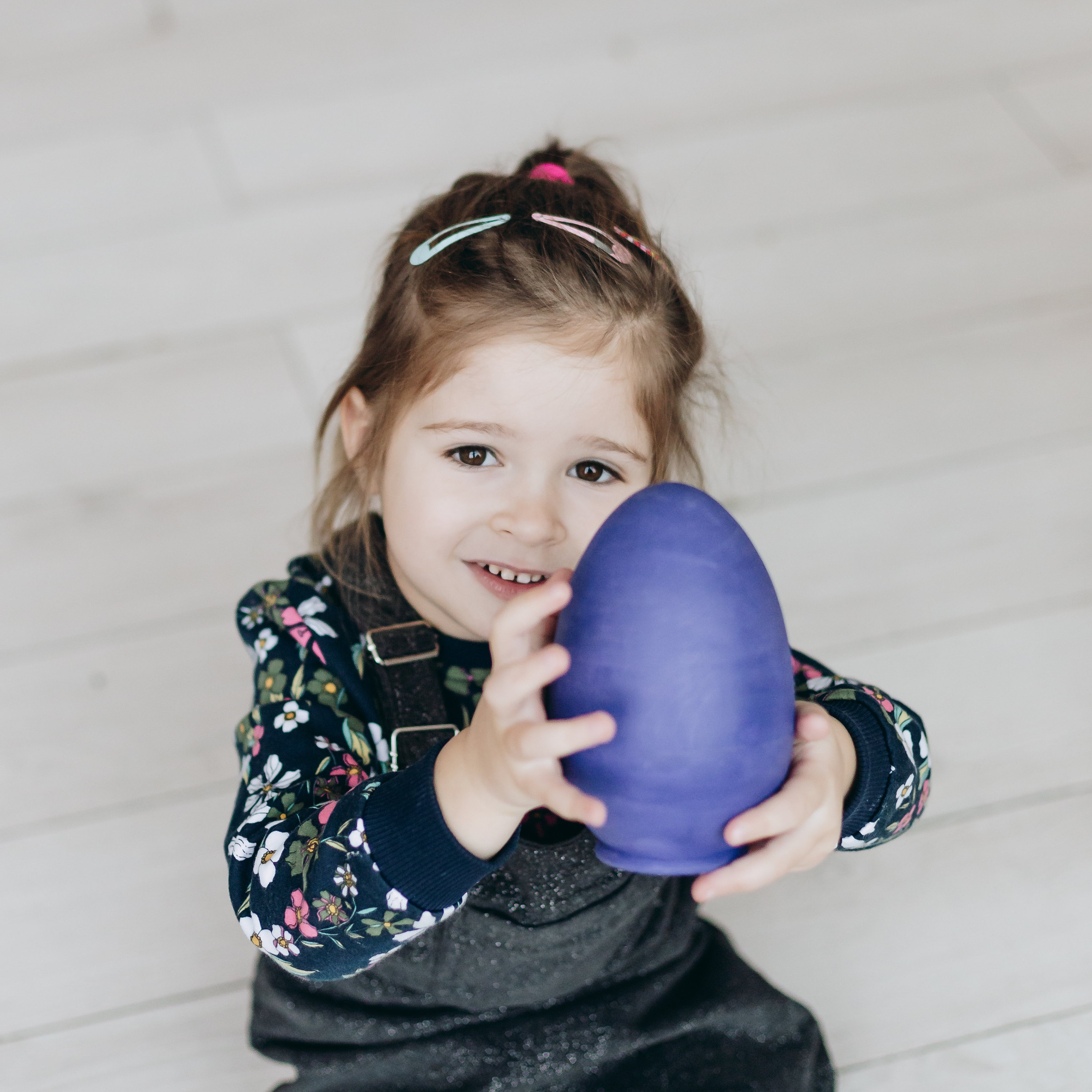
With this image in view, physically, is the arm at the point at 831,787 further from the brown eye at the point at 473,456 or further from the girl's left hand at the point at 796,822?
the brown eye at the point at 473,456

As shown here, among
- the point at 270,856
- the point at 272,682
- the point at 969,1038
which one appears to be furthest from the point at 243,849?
the point at 969,1038

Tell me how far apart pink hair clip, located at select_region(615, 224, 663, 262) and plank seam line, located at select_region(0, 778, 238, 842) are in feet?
2.01

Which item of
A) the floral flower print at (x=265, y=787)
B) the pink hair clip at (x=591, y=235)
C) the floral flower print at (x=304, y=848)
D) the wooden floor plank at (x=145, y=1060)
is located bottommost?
the wooden floor plank at (x=145, y=1060)

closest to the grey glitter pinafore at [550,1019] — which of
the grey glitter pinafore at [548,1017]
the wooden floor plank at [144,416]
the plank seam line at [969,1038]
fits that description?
the grey glitter pinafore at [548,1017]

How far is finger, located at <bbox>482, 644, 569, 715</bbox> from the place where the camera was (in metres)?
0.62

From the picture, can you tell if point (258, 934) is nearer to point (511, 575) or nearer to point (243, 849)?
point (243, 849)

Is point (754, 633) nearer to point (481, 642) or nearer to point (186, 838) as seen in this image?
point (481, 642)

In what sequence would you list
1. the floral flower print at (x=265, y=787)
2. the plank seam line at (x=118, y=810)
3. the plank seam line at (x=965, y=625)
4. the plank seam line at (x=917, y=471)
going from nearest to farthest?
the floral flower print at (x=265, y=787)
the plank seam line at (x=118, y=810)
the plank seam line at (x=965, y=625)
the plank seam line at (x=917, y=471)

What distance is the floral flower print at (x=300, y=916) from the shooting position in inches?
29.2

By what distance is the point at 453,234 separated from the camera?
2.94 feet

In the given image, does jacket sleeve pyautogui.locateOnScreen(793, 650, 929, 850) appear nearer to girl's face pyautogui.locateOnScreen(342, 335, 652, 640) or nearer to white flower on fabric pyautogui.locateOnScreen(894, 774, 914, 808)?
white flower on fabric pyautogui.locateOnScreen(894, 774, 914, 808)

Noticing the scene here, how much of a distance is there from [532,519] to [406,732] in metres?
0.17

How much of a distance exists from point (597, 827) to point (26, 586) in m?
0.91

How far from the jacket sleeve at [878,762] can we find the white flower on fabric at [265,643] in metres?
0.36
